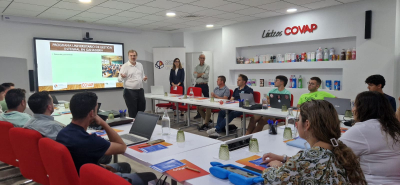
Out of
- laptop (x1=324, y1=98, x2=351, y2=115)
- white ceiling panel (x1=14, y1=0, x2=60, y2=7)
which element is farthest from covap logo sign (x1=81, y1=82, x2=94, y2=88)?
laptop (x1=324, y1=98, x2=351, y2=115)

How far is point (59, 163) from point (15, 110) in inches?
71.4

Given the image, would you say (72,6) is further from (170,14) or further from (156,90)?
(156,90)

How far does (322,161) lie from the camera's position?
1.18 meters

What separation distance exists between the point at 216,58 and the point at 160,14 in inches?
116

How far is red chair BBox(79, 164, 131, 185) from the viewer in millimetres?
1087

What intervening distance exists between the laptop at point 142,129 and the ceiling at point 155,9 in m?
2.97

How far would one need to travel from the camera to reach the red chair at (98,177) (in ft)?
3.57

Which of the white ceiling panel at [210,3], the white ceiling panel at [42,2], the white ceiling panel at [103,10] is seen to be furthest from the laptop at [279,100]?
the white ceiling panel at [42,2]

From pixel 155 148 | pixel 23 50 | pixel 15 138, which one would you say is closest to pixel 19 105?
pixel 15 138

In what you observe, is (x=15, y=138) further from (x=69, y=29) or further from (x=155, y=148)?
(x=69, y=29)

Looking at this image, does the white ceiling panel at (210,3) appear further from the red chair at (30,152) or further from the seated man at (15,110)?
the red chair at (30,152)

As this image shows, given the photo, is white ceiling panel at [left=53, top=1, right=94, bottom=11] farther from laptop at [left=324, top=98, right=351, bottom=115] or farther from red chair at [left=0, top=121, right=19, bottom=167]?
laptop at [left=324, top=98, right=351, bottom=115]

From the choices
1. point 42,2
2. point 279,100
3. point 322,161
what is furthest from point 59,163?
point 42,2

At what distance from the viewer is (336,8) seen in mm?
5465
